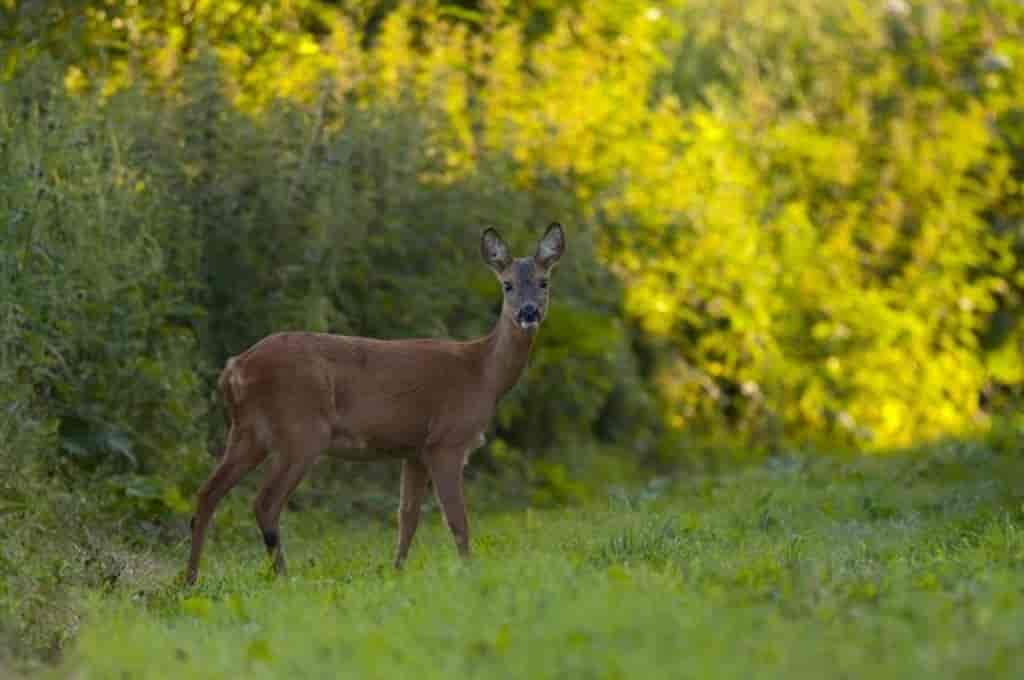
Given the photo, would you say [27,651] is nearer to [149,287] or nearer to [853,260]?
[149,287]

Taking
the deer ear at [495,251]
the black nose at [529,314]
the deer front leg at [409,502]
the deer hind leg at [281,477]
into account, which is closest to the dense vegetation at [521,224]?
the deer hind leg at [281,477]

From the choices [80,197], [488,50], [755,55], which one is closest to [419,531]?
[80,197]

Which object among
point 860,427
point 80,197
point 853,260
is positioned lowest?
point 860,427

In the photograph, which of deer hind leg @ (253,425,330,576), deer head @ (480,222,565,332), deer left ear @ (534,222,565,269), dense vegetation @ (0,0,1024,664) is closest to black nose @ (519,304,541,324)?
deer head @ (480,222,565,332)

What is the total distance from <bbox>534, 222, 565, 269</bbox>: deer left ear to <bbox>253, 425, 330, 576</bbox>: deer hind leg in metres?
1.70

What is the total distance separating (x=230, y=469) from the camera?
392 inches

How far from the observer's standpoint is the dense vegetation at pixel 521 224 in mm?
11867

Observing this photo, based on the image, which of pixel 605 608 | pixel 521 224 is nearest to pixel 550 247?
pixel 521 224

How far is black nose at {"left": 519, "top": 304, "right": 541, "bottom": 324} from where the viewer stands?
34.6 ft

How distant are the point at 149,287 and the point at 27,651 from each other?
5.31 m

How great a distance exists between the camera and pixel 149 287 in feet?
41.8

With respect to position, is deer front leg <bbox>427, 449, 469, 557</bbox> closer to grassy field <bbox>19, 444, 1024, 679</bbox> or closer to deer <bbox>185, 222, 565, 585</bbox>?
deer <bbox>185, 222, 565, 585</bbox>

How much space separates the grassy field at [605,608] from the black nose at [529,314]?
3.56 feet

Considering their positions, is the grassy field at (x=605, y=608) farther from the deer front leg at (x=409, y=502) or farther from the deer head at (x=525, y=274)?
the deer head at (x=525, y=274)
